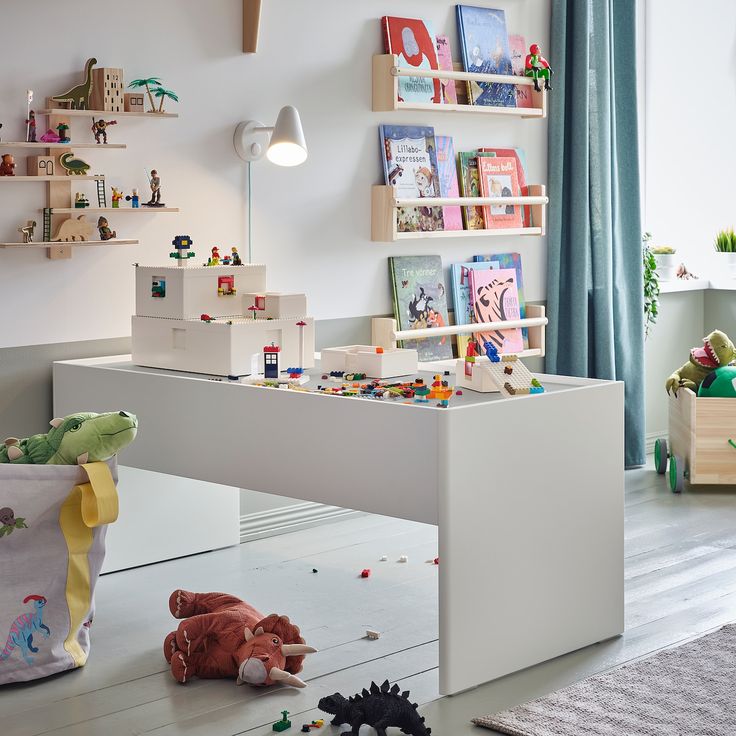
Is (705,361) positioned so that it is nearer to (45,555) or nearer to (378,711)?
(378,711)

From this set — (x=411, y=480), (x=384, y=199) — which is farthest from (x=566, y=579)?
(x=384, y=199)

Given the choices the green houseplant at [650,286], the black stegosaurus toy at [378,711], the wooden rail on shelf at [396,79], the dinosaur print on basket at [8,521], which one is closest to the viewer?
the black stegosaurus toy at [378,711]

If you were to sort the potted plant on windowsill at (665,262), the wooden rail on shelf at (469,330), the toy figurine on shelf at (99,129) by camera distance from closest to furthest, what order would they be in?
1. the toy figurine on shelf at (99,129)
2. the wooden rail on shelf at (469,330)
3. the potted plant on windowsill at (665,262)

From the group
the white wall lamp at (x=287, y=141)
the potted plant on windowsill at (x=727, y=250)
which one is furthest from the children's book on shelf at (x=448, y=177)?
the potted plant on windowsill at (x=727, y=250)

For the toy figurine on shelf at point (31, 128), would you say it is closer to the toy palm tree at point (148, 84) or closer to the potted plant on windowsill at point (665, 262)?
the toy palm tree at point (148, 84)

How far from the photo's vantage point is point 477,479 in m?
2.39

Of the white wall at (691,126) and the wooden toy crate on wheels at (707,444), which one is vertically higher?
the white wall at (691,126)

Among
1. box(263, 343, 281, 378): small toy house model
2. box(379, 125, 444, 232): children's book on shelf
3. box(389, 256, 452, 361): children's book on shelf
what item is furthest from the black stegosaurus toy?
box(379, 125, 444, 232): children's book on shelf

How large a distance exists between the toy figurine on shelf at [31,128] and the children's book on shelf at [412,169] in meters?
1.20

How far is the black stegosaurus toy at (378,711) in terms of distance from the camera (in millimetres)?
2184

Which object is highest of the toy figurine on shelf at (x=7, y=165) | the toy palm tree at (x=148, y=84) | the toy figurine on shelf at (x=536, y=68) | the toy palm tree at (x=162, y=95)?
the toy figurine on shelf at (x=536, y=68)

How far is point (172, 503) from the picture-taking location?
3408 mm

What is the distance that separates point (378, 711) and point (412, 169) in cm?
210

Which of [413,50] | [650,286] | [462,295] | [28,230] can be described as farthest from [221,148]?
[650,286]
